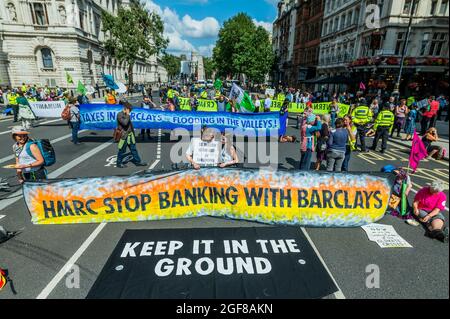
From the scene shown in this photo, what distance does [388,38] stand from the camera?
23.5m

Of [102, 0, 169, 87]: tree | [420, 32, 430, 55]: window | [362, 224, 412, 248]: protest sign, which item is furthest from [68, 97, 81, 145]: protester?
[102, 0, 169, 87]: tree

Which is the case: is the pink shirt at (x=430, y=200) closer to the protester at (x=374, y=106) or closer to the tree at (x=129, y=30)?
the protester at (x=374, y=106)

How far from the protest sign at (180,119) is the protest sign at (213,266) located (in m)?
7.36

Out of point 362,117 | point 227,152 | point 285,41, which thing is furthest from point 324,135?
point 285,41

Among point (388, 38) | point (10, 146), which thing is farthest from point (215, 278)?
point (388, 38)

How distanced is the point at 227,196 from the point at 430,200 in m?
3.76

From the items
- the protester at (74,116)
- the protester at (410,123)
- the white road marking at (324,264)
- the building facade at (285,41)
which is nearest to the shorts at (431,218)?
the white road marking at (324,264)

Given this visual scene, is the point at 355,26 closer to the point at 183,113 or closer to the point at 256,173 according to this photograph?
the point at 183,113

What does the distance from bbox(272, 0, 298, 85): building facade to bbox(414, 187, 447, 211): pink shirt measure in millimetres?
52648

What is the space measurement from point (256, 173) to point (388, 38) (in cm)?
2650

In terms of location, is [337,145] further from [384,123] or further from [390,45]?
[390,45]

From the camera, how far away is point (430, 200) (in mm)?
4645

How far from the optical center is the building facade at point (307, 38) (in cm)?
4278

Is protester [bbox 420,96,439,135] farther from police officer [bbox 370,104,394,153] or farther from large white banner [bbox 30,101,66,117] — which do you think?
large white banner [bbox 30,101,66,117]
